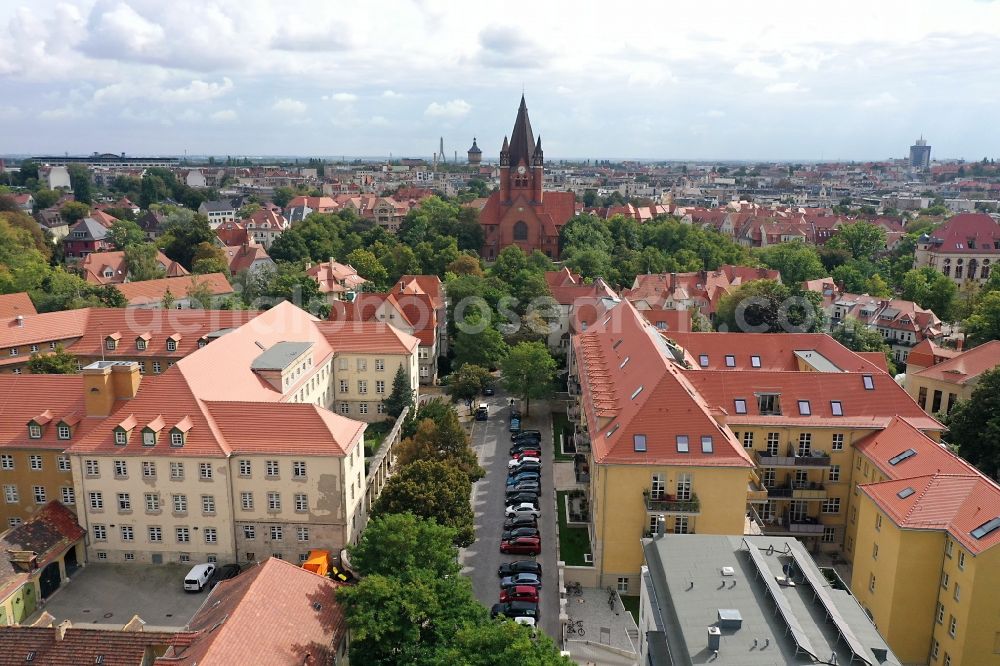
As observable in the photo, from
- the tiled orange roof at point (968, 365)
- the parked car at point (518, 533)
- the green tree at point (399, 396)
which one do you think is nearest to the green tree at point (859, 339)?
the tiled orange roof at point (968, 365)

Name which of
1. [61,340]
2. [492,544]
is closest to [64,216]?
[61,340]

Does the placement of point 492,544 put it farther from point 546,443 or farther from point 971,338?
point 971,338

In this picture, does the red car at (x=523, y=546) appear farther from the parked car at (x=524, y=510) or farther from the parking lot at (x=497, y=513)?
the parked car at (x=524, y=510)

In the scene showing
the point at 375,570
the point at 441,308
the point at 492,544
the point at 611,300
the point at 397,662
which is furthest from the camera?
the point at 441,308

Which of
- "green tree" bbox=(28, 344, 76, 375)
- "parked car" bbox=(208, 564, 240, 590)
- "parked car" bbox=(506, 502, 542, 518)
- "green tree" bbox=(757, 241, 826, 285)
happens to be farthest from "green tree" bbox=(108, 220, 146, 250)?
"green tree" bbox=(757, 241, 826, 285)

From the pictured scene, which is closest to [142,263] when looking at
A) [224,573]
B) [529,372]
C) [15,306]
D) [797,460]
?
[15,306]
